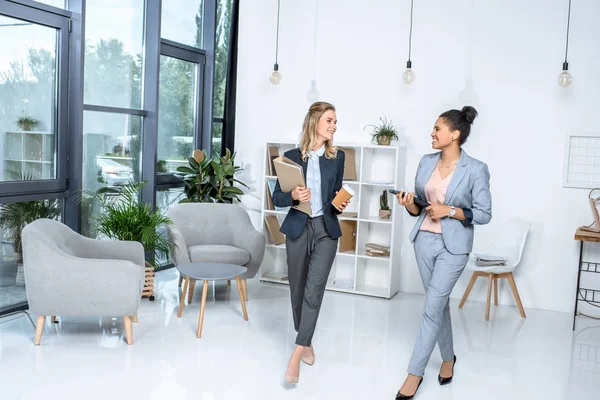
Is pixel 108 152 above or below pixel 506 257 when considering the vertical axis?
above

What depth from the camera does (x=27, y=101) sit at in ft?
16.3

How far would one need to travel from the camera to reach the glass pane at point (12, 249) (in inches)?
191

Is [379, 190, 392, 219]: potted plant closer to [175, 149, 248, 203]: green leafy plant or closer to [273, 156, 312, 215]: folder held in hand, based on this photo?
[175, 149, 248, 203]: green leafy plant

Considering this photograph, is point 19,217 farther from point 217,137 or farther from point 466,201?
point 466,201

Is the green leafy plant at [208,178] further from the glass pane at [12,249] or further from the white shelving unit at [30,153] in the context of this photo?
the glass pane at [12,249]

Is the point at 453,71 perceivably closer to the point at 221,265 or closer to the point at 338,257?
the point at 338,257

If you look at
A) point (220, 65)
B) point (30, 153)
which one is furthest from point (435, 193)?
point (220, 65)

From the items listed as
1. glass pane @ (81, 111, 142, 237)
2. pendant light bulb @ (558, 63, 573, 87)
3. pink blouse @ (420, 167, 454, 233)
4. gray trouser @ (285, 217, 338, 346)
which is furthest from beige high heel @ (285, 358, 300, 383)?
pendant light bulb @ (558, 63, 573, 87)

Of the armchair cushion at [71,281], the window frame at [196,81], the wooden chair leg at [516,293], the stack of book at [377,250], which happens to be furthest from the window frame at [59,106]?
the wooden chair leg at [516,293]

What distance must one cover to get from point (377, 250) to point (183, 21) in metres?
3.13

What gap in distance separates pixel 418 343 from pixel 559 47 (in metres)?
3.44

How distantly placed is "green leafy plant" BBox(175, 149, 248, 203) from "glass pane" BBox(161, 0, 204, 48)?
1296mm

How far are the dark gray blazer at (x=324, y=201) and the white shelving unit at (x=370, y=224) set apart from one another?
2115 mm

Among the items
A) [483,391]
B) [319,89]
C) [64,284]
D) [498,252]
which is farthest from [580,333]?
[64,284]
